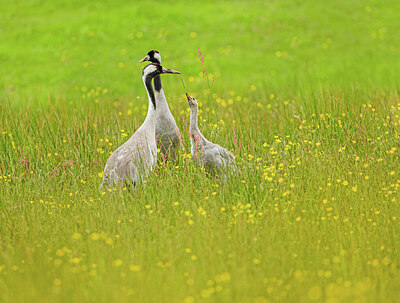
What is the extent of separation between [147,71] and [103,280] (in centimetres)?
357

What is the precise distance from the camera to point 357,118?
28.3 ft

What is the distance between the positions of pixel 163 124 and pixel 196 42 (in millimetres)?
12516

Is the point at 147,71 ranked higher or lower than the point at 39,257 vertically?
higher

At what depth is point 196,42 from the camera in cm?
1959

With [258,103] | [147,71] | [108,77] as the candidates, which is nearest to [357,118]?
[258,103]

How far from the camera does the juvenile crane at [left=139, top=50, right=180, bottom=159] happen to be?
297 inches

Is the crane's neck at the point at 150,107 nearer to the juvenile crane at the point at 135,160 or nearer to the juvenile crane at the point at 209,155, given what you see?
the juvenile crane at the point at 135,160

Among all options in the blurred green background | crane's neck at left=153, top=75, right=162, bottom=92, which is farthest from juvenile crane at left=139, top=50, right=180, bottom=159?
the blurred green background

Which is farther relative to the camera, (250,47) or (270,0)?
(270,0)

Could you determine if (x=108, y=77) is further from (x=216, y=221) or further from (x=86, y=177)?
(x=216, y=221)

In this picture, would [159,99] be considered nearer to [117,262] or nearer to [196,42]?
[117,262]

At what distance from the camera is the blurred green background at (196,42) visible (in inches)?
655

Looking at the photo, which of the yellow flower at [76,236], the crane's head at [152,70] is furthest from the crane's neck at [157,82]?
the yellow flower at [76,236]

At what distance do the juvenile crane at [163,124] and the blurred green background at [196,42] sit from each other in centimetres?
696
